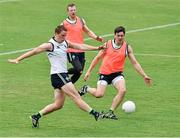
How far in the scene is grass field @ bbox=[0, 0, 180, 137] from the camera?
53.2 ft

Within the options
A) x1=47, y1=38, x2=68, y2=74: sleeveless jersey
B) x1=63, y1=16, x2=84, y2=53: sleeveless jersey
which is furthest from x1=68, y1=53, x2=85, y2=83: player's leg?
x1=47, y1=38, x2=68, y2=74: sleeveless jersey

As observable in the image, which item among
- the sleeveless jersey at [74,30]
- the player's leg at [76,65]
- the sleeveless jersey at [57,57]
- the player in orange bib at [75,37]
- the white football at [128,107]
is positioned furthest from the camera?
the sleeveless jersey at [74,30]

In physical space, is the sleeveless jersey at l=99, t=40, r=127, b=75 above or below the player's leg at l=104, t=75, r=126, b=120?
above

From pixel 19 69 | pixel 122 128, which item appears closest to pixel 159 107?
pixel 122 128

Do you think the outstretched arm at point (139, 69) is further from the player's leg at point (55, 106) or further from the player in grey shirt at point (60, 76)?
the player's leg at point (55, 106)

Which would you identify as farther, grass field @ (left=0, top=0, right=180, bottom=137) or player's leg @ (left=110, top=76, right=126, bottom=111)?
player's leg @ (left=110, top=76, right=126, bottom=111)

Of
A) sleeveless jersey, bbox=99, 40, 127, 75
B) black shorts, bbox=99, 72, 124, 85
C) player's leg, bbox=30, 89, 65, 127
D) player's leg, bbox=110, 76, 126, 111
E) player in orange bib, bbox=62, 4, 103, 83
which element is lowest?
player's leg, bbox=30, 89, 65, 127

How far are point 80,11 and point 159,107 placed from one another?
19.1m

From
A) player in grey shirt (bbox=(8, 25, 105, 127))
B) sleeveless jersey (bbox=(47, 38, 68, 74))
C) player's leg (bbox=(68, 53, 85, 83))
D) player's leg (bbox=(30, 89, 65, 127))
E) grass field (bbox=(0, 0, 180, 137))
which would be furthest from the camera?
player's leg (bbox=(68, 53, 85, 83))

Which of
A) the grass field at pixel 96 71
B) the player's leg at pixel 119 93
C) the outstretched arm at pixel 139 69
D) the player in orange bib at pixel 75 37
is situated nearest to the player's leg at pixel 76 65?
the player in orange bib at pixel 75 37

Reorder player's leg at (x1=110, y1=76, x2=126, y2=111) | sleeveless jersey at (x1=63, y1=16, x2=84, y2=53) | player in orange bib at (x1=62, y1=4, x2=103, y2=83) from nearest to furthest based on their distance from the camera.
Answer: player's leg at (x1=110, y1=76, x2=126, y2=111), player in orange bib at (x1=62, y1=4, x2=103, y2=83), sleeveless jersey at (x1=63, y1=16, x2=84, y2=53)

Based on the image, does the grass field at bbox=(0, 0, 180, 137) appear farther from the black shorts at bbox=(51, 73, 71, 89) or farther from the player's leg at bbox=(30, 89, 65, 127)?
the black shorts at bbox=(51, 73, 71, 89)

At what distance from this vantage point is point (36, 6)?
37.9 m

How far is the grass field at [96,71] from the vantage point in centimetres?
1622
